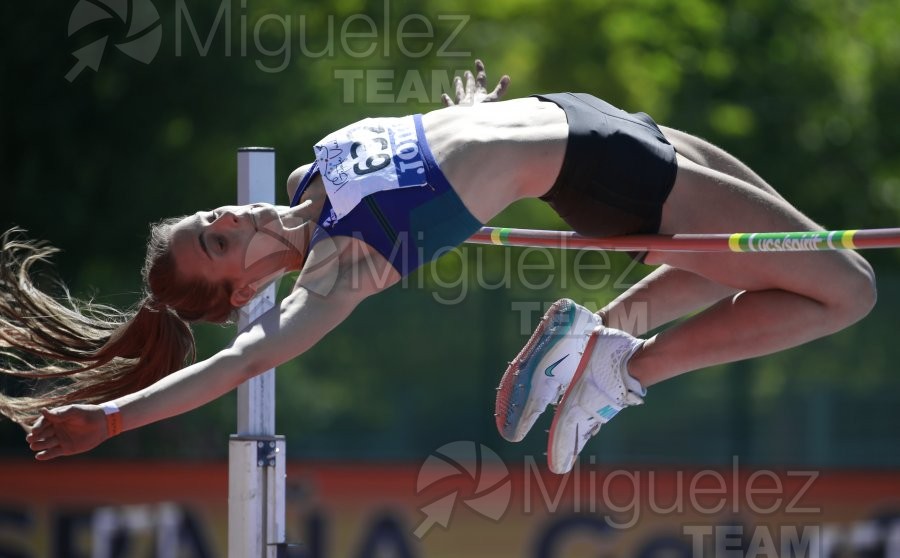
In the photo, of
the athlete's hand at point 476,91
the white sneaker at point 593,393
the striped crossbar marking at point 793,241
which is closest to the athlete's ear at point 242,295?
the athlete's hand at point 476,91

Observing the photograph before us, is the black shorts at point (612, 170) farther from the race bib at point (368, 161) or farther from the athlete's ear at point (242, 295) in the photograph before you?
the athlete's ear at point (242, 295)

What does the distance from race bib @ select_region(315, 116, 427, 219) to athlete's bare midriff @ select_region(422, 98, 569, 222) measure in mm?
55

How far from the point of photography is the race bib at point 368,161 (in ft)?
9.60

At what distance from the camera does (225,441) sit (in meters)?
7.72

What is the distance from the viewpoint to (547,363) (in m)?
3.37

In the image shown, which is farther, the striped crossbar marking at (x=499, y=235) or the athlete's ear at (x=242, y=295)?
the striped crossbar marking at (x=499, y=235)

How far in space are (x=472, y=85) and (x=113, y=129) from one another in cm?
612

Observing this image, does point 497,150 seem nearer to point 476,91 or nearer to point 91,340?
point 476,91

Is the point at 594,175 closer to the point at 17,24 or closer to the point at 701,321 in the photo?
the point at 701,321

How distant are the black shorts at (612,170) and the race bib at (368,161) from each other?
353 mm

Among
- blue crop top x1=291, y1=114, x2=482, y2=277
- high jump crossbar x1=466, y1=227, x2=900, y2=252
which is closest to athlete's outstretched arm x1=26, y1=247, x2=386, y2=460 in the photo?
blue crop top x1=291, y1=114, x2=482, y2=277

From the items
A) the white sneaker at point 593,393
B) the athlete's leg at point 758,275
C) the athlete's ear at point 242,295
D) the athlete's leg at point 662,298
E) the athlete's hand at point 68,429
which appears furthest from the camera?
the athlete's leg at point 662,298

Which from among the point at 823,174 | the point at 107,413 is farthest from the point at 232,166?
the point at 107,413

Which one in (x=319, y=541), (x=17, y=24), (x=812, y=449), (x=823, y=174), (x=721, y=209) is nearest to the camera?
(x=721, y=209)
